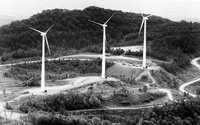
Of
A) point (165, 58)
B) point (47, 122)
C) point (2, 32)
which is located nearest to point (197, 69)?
point (165, 58)

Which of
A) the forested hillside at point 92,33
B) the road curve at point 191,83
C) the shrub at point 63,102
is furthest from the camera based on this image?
the forested hillside at point 92,33

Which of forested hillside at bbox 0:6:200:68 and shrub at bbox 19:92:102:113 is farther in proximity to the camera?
forested hillside at bbox 0:6:200:68

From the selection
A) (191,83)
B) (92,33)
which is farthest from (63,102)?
(92,33)

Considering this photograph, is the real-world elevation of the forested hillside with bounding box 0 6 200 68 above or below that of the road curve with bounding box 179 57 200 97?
above

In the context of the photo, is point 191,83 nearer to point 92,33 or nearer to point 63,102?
point 63,102

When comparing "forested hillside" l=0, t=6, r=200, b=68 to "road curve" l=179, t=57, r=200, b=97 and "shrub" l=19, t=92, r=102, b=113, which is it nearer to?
"road curve" l=179, t=57, r=200, b=97

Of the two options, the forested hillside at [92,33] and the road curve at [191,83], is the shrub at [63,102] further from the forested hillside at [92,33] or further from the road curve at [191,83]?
the forested hillside at [92,33]

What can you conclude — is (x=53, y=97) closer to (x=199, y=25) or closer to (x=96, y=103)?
(x=96, y=103)

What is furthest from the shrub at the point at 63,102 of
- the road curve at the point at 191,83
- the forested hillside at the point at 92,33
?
the forested hillside at the point at 92,33

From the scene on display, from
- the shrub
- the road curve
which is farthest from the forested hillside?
the shrub
